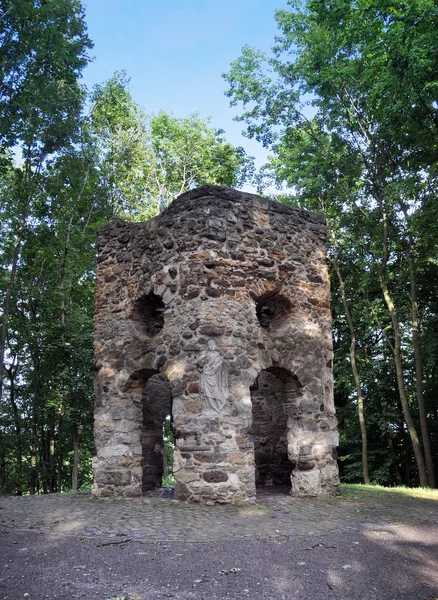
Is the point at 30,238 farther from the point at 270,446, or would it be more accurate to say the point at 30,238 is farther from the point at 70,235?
the point at 270,446

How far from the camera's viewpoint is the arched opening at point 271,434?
9.86 metres

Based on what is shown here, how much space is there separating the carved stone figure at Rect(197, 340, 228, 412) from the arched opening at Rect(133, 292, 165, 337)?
164 cm

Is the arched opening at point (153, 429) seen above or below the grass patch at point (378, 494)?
above

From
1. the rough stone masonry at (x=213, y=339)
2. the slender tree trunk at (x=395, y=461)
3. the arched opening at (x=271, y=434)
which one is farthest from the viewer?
the slender tree trunk at (x=395, y=461)

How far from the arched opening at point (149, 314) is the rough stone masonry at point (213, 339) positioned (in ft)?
0.09

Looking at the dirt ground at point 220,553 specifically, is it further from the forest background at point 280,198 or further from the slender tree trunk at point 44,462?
the slender tree trunk at point 44,462

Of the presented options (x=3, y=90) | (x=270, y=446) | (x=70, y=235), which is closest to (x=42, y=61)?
(x=3, y=90)

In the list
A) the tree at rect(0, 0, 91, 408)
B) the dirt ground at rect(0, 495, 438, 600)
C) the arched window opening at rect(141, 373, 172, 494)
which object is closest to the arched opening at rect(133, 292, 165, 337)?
the arched window opening at rect(141, 373, 172, 494)

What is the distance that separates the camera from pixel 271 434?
10.2 metres

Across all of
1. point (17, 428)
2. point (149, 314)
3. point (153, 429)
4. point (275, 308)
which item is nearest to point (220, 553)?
point (275, 308)

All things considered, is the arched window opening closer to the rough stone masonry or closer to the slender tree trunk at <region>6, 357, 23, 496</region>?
the rough stone masonry

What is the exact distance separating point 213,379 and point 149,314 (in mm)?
2183

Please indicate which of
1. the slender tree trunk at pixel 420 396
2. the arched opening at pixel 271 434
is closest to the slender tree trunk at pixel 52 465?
the arched opening at pixel 271 434

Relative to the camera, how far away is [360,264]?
15.7 meters
